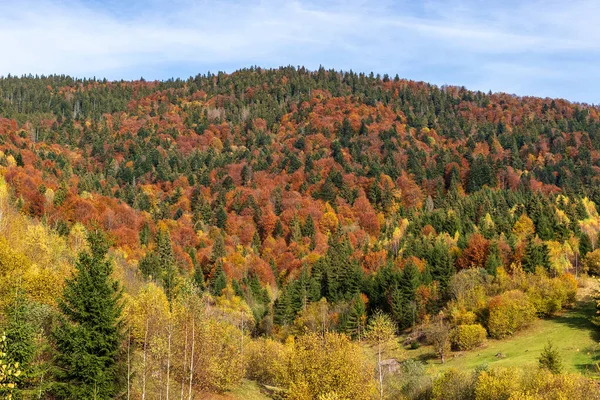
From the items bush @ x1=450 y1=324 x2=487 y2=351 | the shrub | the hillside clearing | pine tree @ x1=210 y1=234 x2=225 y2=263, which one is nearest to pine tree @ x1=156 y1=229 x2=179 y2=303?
pine tree @ x1=210 y1=234 x2=225 y2=263

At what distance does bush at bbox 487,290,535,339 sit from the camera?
75625 millimetres

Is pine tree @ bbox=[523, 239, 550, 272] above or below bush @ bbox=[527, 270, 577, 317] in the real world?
above

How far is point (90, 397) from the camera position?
32.6 m

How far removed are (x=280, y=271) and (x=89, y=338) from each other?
10259 centimetres

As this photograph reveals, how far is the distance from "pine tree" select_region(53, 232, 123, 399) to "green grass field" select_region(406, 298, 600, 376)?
1784 inches

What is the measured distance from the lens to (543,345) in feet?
225

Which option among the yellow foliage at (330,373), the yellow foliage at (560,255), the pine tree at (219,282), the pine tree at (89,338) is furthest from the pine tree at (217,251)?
the pine tree at (89,338)

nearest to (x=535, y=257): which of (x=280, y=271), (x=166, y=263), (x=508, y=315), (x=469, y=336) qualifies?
(x=508, y=315)

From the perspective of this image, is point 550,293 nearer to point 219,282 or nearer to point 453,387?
point 453,387

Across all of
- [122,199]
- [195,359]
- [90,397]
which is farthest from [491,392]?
[122,199]

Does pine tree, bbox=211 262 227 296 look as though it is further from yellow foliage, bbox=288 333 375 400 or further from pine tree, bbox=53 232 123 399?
pine tree, bbox=53 232 123 399

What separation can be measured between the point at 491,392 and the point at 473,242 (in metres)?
69.8

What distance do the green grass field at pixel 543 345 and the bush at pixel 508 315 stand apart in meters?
1.23

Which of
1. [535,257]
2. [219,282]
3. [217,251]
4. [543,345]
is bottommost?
[219,282]
